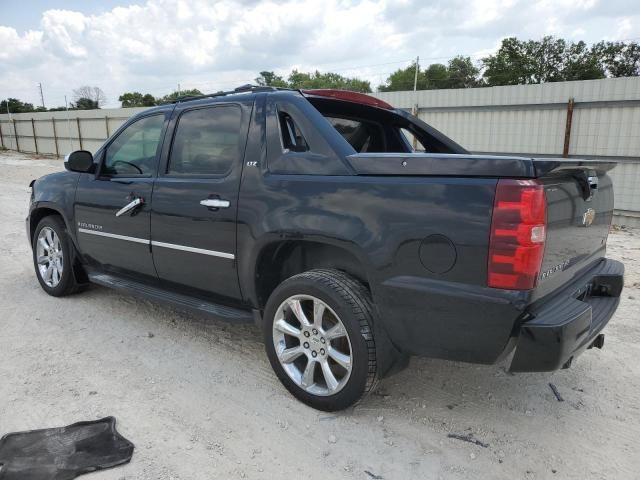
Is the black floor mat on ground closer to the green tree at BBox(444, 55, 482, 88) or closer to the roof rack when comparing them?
the roof rack

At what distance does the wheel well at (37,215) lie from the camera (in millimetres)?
4973

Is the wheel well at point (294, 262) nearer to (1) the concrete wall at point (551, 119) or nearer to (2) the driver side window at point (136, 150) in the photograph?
(2) the driver side window at point (136, 150)

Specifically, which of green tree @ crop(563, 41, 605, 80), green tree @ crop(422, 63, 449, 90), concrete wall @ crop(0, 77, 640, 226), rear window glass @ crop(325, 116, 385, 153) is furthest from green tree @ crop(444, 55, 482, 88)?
rear window glass @ crop(325, 116, 385, 153)

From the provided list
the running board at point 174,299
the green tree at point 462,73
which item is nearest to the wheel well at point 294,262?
the running board at point 174,299

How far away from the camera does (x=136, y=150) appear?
13.4 ft

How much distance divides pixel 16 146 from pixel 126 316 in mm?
33941

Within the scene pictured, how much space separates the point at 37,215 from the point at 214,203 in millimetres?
2828

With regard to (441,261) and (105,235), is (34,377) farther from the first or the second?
(441,261)

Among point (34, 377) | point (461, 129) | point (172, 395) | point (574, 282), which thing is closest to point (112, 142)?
point (34, 377)

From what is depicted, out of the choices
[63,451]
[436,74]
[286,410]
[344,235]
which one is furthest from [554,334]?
[436,74]

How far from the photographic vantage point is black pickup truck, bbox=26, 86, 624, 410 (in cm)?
230

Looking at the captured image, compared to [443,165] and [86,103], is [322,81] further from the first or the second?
[443,165]

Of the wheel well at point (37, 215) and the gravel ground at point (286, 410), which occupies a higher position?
the wheel well at point (37, 215)

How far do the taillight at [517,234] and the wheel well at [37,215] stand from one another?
14.0 ft
